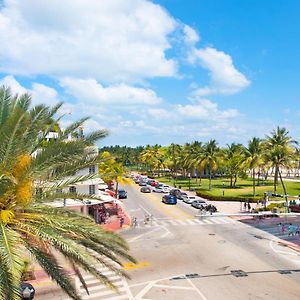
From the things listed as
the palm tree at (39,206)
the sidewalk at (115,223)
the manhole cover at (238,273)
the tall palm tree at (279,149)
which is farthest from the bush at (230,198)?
the palm tree at (39,206)

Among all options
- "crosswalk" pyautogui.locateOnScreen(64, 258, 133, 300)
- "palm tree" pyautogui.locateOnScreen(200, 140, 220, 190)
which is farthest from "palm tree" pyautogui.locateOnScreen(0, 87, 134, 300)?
"palm tree" pyautogui.locateOnScreen(200, 140, 220, 190)

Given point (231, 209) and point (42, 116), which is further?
point (231, 209)

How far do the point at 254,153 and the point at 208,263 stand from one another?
4206 cm

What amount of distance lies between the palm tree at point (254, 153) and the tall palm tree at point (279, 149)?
74.2 inches

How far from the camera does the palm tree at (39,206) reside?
406 inches

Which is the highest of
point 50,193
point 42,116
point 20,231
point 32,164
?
point 42,116

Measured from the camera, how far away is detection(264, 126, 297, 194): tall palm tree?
58.2m

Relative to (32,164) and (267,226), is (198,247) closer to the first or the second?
(267,226)

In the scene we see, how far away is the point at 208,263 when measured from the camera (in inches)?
1110

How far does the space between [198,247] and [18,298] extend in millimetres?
25303

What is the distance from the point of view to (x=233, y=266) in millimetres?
27359

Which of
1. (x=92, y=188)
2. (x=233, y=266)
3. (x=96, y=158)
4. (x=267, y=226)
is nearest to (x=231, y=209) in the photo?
(x=267, y=226)

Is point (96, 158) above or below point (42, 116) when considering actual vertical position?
below

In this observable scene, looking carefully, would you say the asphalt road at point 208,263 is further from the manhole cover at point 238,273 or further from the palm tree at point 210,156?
the palm tree at point 210,156
